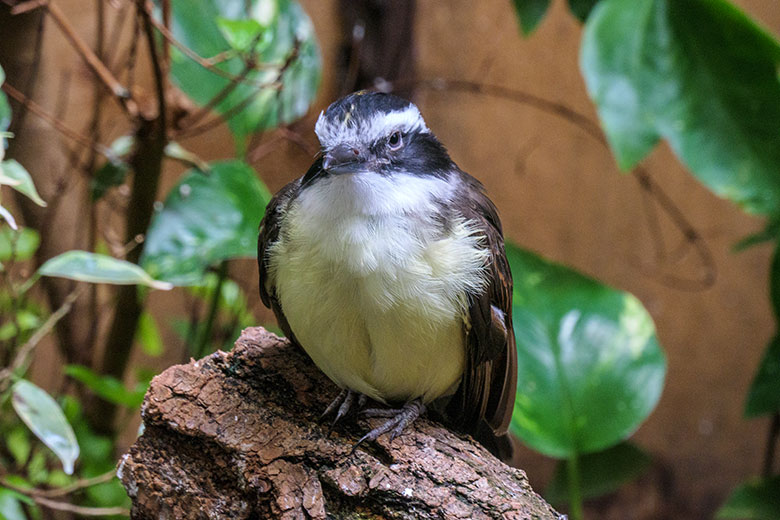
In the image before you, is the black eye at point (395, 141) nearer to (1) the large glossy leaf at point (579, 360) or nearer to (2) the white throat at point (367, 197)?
(2) the white throat at point (367, 197)

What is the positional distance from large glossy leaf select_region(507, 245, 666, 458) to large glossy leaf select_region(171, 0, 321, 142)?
3.85 ft

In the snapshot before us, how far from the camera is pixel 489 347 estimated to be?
2049mm

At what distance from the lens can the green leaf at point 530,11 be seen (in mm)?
3588

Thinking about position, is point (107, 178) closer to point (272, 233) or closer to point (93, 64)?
point (93, 64)

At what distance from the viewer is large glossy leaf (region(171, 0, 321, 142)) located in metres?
3.20

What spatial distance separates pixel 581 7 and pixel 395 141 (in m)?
2.15

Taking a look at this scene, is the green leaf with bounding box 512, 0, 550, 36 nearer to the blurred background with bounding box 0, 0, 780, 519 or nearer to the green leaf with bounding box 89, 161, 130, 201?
the blurred background with bounding box 0, 0, 780, 519

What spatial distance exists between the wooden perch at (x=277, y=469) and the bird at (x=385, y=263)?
0.10 m

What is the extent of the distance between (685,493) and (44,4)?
468cm

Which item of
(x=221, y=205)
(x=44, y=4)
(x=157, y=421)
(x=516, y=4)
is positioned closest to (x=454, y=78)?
(x=516, y=4)

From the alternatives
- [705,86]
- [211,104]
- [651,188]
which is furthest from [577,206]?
[211,104]

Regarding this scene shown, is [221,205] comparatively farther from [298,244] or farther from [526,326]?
[526,326]

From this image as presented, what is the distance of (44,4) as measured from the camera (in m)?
2.60

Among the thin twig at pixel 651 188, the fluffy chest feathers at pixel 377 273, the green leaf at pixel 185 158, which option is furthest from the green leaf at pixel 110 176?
the thin twig at pixel 651 188
